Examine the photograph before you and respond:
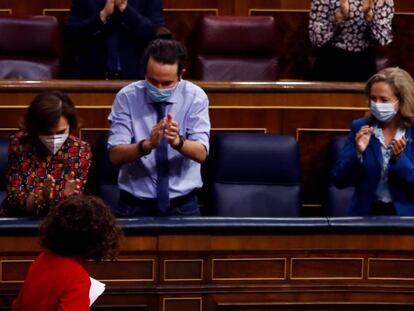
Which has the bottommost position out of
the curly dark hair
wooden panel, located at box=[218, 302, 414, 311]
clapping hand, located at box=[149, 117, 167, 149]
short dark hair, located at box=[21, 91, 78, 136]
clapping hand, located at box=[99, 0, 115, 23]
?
wooden panel, located at box=[218, 302, 414, 311]

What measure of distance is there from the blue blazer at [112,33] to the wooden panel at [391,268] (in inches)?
50.4

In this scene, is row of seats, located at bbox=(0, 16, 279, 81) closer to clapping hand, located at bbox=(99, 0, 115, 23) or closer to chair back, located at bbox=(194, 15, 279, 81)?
chair back, located at bbox=(194, 15, 279, 81)

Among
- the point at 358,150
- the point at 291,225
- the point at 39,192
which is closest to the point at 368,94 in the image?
the point at 358,150

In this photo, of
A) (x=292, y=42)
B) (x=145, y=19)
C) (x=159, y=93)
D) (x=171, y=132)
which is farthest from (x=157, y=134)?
(x=292, y=42)

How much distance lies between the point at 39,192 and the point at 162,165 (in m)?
0.28

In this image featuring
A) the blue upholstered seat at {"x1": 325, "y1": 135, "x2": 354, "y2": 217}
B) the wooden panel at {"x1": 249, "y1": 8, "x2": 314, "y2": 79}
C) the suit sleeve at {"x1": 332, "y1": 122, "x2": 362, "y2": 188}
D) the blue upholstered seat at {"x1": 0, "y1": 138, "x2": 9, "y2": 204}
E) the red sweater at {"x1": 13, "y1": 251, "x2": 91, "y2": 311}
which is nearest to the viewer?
the red sweater at {"x1": 13, "y1": 251, "x2": 91, "y2": 311}

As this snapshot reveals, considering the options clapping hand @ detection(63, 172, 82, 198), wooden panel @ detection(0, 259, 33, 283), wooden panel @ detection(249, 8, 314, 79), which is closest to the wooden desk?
wooden panel @ detection(0, 259, 33, 283)

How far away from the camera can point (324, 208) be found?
2.66 metres

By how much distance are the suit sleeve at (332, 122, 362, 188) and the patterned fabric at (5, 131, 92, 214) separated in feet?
1.90

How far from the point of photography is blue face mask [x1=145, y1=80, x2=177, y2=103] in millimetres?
2186

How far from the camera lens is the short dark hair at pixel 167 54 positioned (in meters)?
2.16

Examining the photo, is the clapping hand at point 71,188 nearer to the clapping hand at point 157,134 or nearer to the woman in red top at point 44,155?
the woman in red top at point 44,155

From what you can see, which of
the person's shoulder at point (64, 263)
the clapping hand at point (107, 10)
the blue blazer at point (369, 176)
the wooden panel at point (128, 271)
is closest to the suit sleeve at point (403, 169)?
the blue blazer at point (369, 176)

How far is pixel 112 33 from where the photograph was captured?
3023 millimetres
